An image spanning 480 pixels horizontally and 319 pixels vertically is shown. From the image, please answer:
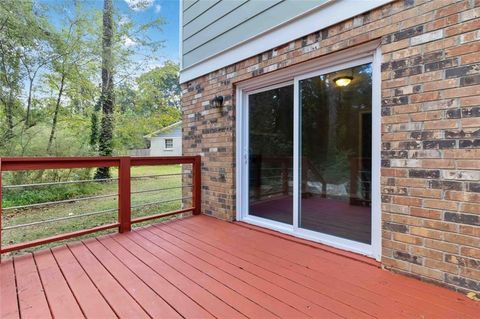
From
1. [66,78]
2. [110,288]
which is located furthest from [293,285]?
[66,78]

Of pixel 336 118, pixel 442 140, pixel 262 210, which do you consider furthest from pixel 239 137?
pixel 442 140

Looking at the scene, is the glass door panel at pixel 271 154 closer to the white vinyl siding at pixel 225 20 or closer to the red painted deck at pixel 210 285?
the red painted deck at pixel 210 285

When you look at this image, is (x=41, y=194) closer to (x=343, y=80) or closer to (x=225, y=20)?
(x=225, y=20)

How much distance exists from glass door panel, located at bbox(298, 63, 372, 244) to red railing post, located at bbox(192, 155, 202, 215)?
166cm

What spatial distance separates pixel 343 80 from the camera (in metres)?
2.52

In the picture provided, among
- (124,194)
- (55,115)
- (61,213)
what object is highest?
(55,115)

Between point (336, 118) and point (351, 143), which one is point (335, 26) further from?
point (351, 143)

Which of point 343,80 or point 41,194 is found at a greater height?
point 343,80

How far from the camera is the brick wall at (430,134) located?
5.63ft

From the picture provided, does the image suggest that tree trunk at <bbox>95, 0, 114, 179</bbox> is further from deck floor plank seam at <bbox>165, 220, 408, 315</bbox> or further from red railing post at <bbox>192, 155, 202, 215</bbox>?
deck floor plank seam at <bbox>165, 220, 408, 315</bbox>

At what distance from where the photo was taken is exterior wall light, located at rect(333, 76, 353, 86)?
247 centimetres

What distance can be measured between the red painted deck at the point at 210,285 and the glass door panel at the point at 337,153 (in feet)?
1.14

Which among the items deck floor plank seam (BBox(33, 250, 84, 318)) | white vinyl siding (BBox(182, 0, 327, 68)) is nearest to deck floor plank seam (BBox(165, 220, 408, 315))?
deck floor plank seam (BBox(33, 250, 84, 318))

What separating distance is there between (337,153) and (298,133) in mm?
458
